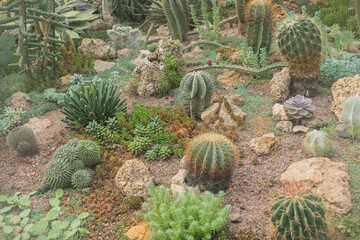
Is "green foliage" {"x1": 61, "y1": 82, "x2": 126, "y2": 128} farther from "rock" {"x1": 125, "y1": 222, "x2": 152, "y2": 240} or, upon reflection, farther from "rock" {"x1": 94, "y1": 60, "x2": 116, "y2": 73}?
"rock" {"x1": 125, "y1": 222, "x2": 152, "y2": 240}

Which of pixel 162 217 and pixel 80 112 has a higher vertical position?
pixel 80 112

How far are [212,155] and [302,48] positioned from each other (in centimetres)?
268

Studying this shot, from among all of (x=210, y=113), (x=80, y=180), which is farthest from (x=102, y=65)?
(x=80, y=180)

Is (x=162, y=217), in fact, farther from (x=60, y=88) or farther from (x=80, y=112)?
(x=60, y=88)

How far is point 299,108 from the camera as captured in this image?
5598 millimetres

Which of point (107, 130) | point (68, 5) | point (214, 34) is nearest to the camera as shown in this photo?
point (107, 130)

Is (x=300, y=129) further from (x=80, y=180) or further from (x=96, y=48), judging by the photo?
(x=96, y=48)

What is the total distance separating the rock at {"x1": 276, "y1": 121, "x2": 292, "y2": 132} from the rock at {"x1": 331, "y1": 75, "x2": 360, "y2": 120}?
753 mm

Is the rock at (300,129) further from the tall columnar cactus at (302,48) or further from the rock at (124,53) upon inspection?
the rock at (124,53)

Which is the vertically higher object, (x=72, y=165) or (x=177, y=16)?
(x=177, y=16)

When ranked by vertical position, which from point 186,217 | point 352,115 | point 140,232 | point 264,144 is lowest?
point 140,232

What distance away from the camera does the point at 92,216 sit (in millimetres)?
4613

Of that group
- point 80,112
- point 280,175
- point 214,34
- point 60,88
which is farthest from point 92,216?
point 214,34

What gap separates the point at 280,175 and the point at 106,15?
7695 mm
